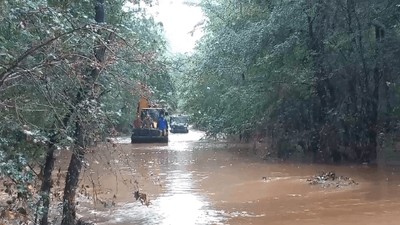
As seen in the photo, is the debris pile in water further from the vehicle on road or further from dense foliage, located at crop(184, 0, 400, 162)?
the vehicle on road

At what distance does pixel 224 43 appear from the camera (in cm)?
2717

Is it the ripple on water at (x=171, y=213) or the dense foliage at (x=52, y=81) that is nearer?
the dense foliage at (x=52, y=81)

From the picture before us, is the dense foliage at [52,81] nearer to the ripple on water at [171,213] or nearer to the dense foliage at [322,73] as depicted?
the ripple on water at [171,213]

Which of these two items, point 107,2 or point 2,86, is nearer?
point 2,86

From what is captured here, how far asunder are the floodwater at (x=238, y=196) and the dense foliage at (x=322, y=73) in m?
1.81

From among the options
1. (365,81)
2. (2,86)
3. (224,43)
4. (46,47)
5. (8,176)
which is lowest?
(8,176)

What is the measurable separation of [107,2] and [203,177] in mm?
10435

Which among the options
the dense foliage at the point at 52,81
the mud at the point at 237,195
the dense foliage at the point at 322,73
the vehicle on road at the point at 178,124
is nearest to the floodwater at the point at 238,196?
the mud at the point at 237,195

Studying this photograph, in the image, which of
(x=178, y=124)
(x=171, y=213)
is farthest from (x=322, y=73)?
(x=178, y=124)

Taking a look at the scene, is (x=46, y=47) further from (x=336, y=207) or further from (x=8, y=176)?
(x=336, y=207)

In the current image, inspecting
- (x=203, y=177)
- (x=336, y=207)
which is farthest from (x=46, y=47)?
(x=203, y=177)

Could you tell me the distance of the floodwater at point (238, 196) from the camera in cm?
1238

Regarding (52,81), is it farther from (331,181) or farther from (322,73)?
(322,73)

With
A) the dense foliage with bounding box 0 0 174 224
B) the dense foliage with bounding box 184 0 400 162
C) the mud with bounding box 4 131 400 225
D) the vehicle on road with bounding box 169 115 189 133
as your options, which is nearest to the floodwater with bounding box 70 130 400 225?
the mud with bounding box 4 131 400 225
